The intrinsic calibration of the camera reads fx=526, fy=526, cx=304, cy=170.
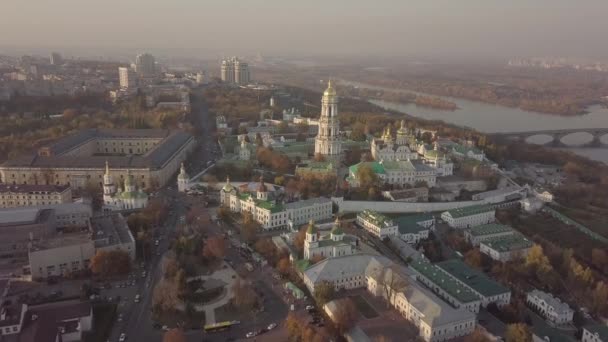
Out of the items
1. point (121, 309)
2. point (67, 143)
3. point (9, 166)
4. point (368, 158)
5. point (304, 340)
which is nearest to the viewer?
point (304, 340)

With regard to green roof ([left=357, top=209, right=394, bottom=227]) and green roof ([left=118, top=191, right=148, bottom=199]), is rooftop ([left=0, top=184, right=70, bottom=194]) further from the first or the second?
green roof ([left=357, top=209, right=394, bottom=227])

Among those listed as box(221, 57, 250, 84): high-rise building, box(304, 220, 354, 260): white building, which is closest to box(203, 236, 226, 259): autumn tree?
box(304, 220, 354, 260): white building

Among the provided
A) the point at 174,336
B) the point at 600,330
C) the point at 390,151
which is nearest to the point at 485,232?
the point at 600,330

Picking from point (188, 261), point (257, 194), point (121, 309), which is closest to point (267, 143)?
point (257, 194)

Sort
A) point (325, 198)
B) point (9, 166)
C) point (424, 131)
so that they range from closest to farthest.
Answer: point (325, 198) → point (9, 166) → point (424, 131)

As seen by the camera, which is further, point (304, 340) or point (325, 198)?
point (325, 198)

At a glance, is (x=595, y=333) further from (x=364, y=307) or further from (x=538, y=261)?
(x=364, y=307)

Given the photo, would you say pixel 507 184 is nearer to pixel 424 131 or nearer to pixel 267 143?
pixel 424 131
